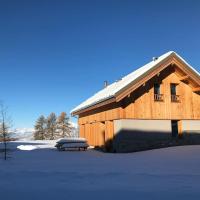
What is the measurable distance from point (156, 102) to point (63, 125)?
43.9 meters

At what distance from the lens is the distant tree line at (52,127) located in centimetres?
6425

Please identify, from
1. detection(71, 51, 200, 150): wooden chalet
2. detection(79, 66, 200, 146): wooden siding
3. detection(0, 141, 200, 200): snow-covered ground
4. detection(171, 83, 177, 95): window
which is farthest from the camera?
detection(171, 83, 177, 95): window

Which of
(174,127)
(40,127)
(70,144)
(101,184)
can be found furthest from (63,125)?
(101,184)

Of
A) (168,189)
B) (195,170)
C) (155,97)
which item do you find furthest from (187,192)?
(155,97)

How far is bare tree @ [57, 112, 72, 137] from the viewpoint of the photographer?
6419 cm

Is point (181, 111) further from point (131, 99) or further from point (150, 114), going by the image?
point (131, 99)

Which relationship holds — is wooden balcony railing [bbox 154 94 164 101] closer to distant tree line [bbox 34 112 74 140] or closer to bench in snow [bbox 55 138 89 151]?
bench in snow [bbox 55 138 89 151]

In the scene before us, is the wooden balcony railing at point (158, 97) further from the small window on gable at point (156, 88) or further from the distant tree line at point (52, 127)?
the distant tree line at point (52, 127)

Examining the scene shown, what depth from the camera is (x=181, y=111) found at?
23812mm

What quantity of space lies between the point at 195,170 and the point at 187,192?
13.4 feet

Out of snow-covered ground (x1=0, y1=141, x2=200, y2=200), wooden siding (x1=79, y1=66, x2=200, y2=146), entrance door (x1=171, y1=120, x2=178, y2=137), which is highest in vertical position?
wooden siding (x1=79, y1=66, x2=200, y2=146)

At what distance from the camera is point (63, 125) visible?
64.6 metres

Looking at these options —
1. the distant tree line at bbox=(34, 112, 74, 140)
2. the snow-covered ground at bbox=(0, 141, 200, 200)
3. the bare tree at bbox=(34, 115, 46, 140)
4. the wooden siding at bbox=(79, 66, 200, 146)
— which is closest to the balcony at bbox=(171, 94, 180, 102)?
the wooden siding at bbox=(79, 66, 200, 146)

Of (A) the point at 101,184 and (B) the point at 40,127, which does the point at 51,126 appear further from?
(A) the point at 101,184
